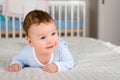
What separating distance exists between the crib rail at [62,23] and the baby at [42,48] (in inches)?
91.7

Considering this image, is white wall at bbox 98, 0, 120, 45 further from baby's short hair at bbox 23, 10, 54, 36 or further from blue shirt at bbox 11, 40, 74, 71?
baby's short hair at bbox 23, 10, 54, 36

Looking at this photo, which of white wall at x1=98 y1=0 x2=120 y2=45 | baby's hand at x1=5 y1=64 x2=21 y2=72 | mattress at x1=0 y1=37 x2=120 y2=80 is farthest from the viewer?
white wall at x1=98 y1=0 x2=120 y2=45

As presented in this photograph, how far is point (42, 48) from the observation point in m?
1.17

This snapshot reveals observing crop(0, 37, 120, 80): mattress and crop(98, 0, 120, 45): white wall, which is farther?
crop(98, 0, 120, 45): white wall

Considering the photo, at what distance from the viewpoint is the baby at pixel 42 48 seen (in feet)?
3.74

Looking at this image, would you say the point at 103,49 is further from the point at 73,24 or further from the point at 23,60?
the point at 73,24

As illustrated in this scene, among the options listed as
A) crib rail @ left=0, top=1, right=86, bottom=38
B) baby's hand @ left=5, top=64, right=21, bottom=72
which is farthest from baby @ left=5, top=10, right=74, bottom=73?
crib rail @ left=0, top=1, right=86, bottom=38

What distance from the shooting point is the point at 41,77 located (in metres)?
1.04

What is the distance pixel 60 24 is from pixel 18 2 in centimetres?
59

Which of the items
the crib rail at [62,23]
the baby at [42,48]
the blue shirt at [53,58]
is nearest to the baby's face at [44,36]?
the baby at [42,48]

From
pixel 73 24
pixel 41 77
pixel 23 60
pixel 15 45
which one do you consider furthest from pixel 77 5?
pixel 41 77

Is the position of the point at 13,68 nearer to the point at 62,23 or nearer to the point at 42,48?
the point at 42,48

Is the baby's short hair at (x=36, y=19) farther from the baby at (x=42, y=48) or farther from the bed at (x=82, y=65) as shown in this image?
the bed at (x=82, y=65)

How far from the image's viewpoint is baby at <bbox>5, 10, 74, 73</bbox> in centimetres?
114
